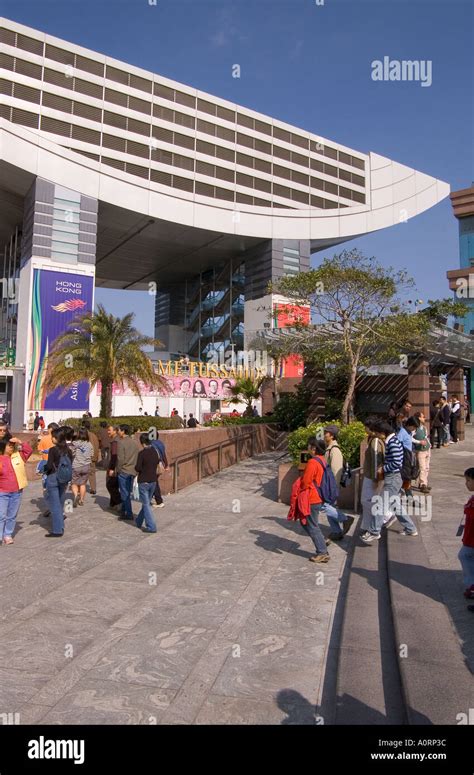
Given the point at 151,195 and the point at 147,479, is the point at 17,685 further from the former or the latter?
the point at 151,195

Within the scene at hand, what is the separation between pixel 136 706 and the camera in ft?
10.9

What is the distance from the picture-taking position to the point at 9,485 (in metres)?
7.07

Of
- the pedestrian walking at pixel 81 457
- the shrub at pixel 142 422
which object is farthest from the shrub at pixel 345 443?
the shrub at pixel 142 422

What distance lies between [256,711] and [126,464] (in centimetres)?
590

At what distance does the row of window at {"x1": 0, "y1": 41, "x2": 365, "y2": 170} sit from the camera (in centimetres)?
3669

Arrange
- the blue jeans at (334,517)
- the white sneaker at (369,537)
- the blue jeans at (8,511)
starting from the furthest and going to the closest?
1. the blue jeans at (8,511)
2. the white sneaker at (369,537)
3. the blue jeans at (334,517)

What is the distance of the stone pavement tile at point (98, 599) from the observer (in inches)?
195

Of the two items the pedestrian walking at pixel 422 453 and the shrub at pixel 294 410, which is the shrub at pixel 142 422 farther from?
the pedestrian walking at pixel 422 453

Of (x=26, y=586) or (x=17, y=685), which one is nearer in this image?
(x=17, y=685)

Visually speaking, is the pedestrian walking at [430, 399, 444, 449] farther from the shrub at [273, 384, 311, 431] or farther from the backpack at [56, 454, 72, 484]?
the backpack at [56, 454, 72, 484]

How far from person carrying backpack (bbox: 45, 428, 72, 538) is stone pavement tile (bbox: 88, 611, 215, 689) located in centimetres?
351

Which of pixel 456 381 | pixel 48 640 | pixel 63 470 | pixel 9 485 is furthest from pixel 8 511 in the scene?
pixel 456 381

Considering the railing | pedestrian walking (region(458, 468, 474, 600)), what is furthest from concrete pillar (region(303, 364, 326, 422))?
pedestrian walking (region(458, 468, 474, 600))

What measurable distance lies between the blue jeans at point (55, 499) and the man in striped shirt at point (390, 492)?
4.53m
